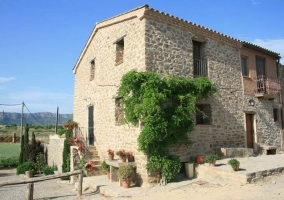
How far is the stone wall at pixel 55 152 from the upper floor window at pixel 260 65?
11.6 meters

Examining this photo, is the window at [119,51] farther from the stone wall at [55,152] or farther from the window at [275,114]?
the window at [275,114]

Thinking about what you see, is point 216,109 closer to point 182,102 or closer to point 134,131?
point 182,102

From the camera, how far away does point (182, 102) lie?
30.1 ft

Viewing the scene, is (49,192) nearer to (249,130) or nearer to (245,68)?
(249,130)

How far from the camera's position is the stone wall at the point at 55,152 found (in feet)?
46.2

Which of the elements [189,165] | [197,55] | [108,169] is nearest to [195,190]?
[189,165]

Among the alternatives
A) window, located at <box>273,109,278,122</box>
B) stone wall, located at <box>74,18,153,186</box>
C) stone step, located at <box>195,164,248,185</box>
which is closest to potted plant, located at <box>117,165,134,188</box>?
stone wall, located at <box>74,18,153,186</box>

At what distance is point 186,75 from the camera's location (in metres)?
10.2

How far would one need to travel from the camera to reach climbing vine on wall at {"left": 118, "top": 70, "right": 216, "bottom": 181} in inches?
330

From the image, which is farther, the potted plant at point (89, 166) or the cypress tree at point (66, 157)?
the cypress tree at point (66, 157)

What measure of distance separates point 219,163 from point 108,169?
4.48 metres

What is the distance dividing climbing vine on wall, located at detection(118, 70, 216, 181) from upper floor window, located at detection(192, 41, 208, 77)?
165cm

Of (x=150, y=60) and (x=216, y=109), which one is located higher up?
(x=150, y=60)

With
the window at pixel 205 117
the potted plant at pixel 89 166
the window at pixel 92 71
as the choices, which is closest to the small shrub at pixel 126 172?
the potted plant at pixel 89 166
